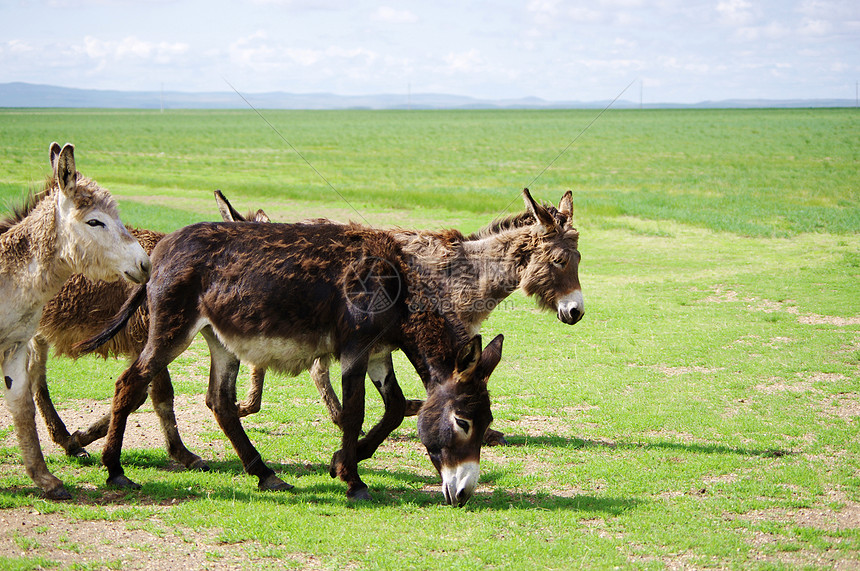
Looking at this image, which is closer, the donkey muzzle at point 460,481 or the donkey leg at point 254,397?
the donkey muzzle at point 460,481

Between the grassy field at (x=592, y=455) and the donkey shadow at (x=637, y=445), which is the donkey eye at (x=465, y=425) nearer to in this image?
the grassy field at (x=592, y=455)

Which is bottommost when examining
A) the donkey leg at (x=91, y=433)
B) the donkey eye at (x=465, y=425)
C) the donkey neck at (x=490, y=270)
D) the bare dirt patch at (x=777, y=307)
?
the donkey leg at (x=91, y=433)

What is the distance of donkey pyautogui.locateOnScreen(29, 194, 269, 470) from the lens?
7.29 m

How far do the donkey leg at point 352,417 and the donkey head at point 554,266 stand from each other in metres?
2.39

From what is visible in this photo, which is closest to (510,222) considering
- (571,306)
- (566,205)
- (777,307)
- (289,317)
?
(566,205)

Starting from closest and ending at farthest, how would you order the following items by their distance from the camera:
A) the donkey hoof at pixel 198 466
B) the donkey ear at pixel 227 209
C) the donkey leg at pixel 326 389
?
1. the donkey hoof at pixel 198 466
2. the donkey leg at pixel 326 389
3. the donkey ear at pixel 227 209

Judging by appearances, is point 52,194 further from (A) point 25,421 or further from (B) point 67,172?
(A) point 25,421

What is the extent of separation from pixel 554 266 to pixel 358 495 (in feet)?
10.6

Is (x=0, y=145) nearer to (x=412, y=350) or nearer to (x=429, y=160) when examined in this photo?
(x=429, y=160)

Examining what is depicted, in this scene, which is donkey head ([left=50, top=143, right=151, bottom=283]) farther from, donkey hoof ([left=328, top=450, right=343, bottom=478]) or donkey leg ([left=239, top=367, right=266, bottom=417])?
donkey leg ([left=239, top=367, right=266, bottom=417])

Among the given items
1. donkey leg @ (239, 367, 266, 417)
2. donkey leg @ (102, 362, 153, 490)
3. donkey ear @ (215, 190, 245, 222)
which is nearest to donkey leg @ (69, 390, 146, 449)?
donkey leg @ (102, 362, 153, 490)

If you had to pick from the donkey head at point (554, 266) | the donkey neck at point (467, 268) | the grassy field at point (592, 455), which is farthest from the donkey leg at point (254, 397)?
the donkey head at point (554, 266)

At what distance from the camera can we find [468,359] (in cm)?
617

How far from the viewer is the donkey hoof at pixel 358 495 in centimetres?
643
